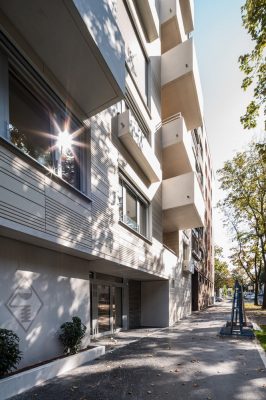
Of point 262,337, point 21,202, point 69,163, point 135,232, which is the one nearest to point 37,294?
point 21,202

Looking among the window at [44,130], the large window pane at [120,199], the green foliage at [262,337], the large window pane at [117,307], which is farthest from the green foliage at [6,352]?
the large window pane at [117,307]

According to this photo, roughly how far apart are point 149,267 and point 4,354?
29.1 ft

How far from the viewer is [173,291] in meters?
18.3

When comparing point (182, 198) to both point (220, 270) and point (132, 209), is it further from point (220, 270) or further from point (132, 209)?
point (220, 270)

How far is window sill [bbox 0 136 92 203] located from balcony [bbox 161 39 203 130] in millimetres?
10729

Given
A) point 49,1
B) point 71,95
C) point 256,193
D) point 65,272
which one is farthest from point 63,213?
point 256,193

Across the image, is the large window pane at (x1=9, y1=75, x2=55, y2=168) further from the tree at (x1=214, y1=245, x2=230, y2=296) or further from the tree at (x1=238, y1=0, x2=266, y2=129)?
the tree at (x1=214, y1=245, x2=230, y2=296)

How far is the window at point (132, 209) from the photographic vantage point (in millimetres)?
11656

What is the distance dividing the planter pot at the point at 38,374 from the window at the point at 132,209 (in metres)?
4.38

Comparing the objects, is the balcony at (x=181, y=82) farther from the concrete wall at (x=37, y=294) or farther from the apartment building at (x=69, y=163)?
the concrete wall at (x=37, y=294)

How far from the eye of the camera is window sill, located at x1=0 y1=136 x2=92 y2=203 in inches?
214

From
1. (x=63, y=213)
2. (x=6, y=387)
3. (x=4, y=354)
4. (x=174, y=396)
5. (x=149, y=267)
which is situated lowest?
(x=174, y=396)

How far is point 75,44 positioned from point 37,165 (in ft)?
7.98

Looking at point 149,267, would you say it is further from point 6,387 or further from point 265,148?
point 6,387
